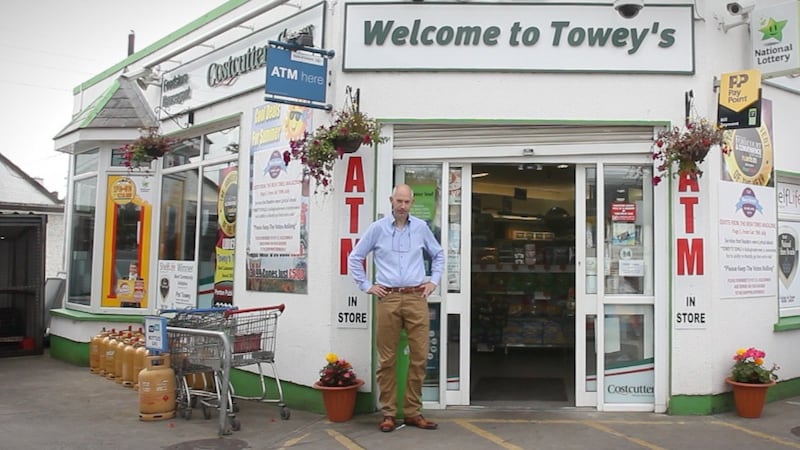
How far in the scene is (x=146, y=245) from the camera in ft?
32.3

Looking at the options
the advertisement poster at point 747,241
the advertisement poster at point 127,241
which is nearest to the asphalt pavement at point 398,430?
the advertisement poster at point 747,241

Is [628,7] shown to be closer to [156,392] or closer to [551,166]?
[551,166]

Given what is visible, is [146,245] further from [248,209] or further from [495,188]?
[495,188]

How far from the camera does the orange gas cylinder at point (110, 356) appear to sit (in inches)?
346

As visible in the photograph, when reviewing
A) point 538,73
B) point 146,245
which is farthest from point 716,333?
point 146,245

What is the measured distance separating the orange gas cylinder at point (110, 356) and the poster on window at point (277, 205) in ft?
8.26

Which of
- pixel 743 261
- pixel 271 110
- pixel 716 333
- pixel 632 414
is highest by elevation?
pixel 271 110

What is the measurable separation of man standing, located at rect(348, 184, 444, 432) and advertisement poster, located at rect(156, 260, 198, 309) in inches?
130

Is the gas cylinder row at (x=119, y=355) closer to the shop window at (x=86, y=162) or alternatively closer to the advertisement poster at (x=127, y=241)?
the advertisement poster at (x=127, y=241)

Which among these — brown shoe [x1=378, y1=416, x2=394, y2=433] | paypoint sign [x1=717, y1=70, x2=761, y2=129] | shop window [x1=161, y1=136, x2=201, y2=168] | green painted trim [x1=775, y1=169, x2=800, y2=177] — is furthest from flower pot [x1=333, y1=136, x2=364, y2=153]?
green painted trim [x1=775, y1=169, x2=800, y2=177]

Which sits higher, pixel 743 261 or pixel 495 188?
pixel 495 188

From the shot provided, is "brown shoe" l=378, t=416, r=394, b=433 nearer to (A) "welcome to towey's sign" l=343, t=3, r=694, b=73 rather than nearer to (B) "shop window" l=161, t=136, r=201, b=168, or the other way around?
(A) "welcome to towey's sign" l=343, t=3, r=694, b=73

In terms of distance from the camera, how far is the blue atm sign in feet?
20.3

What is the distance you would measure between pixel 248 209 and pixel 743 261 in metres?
5.18
